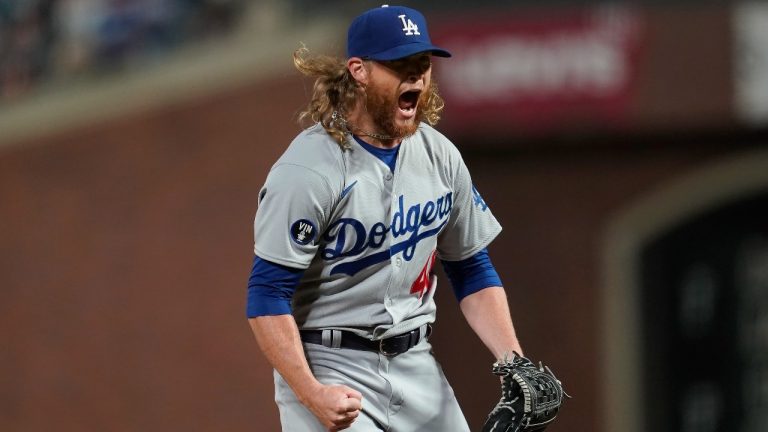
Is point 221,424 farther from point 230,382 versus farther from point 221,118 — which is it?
point 221,118

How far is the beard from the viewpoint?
3.22 m

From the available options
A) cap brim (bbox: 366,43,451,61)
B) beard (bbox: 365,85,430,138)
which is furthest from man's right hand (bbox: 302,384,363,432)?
cap brim (bbox: 366,43,451,61)

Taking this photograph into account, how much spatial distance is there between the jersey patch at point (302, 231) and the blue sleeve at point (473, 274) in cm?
57

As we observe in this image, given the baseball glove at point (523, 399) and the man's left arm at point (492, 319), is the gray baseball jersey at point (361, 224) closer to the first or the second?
the man's left arm at point (492, 319)

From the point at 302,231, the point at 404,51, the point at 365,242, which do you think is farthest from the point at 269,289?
the point at 404,51

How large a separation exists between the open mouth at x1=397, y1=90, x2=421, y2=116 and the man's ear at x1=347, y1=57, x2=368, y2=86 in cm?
9

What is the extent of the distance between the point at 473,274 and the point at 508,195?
17.2ft

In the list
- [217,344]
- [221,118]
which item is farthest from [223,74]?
[217,344]

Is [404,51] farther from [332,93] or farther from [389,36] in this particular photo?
[332,93]

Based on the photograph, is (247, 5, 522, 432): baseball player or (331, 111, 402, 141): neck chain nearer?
(247, 5, 522, 432): baseball player

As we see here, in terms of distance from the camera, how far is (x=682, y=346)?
8602 millimetres

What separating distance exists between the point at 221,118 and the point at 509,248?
7.78 ft

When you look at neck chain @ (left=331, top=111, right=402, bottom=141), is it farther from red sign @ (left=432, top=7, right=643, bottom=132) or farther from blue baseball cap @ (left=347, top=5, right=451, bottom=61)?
red sign @ (left=432, top=7, right=643, bottom=132)

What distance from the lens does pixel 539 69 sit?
8406 millimetres
